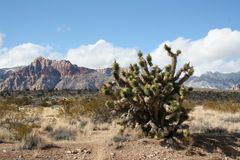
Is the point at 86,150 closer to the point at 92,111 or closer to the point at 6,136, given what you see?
the point at 6,136

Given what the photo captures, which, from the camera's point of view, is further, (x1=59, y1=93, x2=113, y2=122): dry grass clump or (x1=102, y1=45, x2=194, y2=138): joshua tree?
(x1=59, y1=93, x2=113, y2=122): dry grass clump

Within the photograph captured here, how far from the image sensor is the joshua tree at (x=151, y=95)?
12992 mm

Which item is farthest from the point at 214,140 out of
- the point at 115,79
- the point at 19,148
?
the point at 19,148

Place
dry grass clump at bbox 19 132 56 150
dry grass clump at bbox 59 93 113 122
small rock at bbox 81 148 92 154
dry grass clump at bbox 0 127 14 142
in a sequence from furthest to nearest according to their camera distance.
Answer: dry grass clump at bbox 59 93 113 122 → dry grass clump at bbox 0 127 14 142 → dry grass clump at bbox 19 132 56 150 → small rock at bbox 81 148 92 154

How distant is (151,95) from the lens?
1305 centimetres

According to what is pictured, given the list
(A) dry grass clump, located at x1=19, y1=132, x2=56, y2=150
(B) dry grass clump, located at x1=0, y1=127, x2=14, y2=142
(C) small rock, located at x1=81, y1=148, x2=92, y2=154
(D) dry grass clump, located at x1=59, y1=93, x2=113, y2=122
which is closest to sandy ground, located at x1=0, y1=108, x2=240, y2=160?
(C) small rock, located at x1=81, y1=148, x2=92, y2=154

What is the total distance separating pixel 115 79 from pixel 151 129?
2.09m

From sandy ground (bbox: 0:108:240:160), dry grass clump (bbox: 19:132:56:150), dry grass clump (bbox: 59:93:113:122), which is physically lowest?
sandy ground (bbox: 0:108:240:160)

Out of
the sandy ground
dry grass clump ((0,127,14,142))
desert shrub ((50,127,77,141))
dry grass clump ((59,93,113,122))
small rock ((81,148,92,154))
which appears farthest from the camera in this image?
dry grass clump ((59,93,113,122))

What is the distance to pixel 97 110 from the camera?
20.4 metres

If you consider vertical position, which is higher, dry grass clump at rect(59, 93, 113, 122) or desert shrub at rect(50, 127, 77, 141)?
dry grass clump at rect(59, 93, 113, 122)

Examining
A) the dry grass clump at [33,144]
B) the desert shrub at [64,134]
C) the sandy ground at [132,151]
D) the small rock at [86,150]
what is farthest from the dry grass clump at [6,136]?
the small rock at [86,150]

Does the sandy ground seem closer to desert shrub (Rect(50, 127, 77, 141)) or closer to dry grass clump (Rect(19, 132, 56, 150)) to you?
dry grass clump (Rect(19, 132, 56, 150))

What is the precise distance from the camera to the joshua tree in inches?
512
